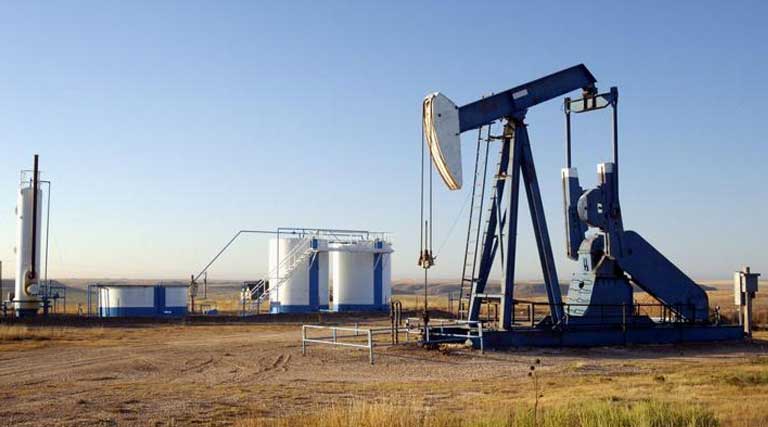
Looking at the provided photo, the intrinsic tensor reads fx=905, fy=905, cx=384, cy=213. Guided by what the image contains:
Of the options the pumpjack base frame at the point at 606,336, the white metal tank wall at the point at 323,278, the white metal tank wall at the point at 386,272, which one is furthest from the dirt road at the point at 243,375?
the white metal tank wall at the point at 386,272

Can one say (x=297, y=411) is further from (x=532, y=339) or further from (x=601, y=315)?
(x=601, y=315)

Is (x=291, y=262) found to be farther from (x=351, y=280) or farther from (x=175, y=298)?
(x=175, y=298)

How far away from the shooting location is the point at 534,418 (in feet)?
24.8

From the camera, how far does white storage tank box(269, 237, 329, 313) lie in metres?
38.4

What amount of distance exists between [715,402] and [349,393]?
443 centimetres

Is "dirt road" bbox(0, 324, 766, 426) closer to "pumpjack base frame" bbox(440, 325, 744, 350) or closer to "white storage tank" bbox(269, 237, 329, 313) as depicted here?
"pumpjack base frame" bbox(440, 325, 744, 350)

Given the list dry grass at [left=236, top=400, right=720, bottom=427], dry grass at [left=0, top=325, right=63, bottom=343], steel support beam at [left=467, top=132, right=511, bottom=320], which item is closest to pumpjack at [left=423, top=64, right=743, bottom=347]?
steel support beam at [left=467, top=132, right=511, bottom=320]

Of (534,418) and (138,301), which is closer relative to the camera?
(534,418)

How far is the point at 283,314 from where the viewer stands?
1419 inches

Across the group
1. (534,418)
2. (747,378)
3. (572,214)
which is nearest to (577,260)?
(572,214)

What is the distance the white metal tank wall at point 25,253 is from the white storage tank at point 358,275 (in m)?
12.3

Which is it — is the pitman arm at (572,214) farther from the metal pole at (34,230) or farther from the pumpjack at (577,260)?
the metal pole at (34,230)

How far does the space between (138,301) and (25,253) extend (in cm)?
472

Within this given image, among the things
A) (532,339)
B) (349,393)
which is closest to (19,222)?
(532,339)
